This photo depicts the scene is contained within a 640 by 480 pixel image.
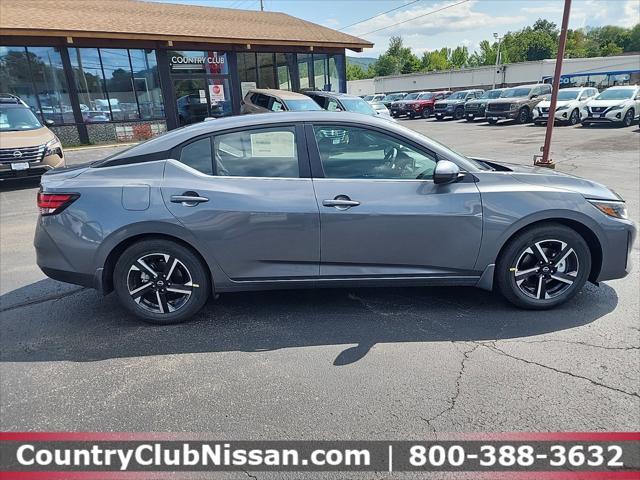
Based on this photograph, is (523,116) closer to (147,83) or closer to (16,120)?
(147,83)

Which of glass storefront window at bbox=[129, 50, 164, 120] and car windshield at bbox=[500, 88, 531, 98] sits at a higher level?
glass storefront window at bbox=[129, 50, 164, 120]

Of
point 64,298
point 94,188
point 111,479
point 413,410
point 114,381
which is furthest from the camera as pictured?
point 64,298

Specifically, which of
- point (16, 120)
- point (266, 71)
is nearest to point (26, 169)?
point (16, 120)

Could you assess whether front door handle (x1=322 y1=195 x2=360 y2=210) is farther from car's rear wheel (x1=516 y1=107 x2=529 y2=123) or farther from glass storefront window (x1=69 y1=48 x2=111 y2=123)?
car's rear wheel (x1=516 y1=107 x2=529 y2=123)

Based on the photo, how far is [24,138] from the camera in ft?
28.5

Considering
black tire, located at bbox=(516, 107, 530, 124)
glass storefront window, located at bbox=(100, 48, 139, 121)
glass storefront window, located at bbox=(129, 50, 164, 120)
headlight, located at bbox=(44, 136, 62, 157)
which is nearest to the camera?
headlight, located at bbox=(44, 136, 62, 157)

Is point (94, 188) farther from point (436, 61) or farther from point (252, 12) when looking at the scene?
point (436, 61)

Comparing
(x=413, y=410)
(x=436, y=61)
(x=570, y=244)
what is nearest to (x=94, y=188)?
(x=413, y=410)

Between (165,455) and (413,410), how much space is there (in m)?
1.36

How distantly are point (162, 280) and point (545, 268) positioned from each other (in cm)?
305

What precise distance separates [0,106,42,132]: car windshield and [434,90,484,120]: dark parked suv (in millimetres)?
23269

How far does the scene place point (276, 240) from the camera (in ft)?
10.2

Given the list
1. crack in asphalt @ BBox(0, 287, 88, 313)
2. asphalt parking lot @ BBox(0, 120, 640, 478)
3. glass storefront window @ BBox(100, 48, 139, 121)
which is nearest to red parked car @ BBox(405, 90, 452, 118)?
glass storefront window @ BBox(100, 48, 139, 121)

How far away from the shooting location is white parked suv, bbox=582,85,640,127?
59.0 ft
